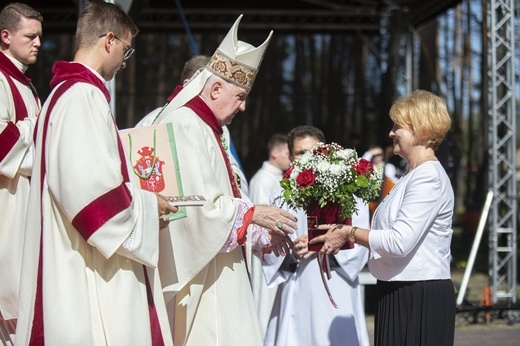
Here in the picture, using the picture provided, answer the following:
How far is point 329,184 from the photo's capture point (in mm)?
4406

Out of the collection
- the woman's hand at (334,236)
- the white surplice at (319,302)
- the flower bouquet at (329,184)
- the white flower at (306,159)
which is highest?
the white flower at (306,159)

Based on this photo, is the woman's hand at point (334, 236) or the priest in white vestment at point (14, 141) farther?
the priest in white vestment at point (14, 141)

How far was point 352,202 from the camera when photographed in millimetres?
4488

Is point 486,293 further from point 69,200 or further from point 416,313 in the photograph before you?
point 69,200

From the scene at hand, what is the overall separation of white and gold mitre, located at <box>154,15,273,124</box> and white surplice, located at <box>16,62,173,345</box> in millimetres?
943

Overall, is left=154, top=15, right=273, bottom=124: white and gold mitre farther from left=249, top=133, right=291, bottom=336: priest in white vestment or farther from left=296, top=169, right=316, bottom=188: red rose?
left=249, top=133, right=291, bottom=336: priest in white vestment

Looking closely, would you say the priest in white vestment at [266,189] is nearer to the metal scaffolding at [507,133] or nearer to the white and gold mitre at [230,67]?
the metal scaffolding at [507,133]

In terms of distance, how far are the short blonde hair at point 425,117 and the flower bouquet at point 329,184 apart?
364 mm

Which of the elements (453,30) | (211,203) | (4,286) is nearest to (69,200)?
(211,203)

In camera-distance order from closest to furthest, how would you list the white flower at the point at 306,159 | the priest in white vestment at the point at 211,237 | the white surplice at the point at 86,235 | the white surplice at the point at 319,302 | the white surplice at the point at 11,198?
1. the white surplice at the point at 86,235
2. the priest in white vestment at the point at 211,237
3. the white flower at the point at 306,159
4. the white surplice at the point at 11,198
5. the white surplice at the point at 319,302

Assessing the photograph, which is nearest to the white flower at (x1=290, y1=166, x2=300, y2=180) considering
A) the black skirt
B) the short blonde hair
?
the short blonde hair

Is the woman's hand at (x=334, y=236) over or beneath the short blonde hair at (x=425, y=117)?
beneath

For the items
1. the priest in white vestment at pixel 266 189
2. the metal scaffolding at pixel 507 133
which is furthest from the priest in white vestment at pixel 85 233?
the metal scaffolding at pixel 507 133

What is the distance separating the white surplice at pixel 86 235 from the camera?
11.4 ft
